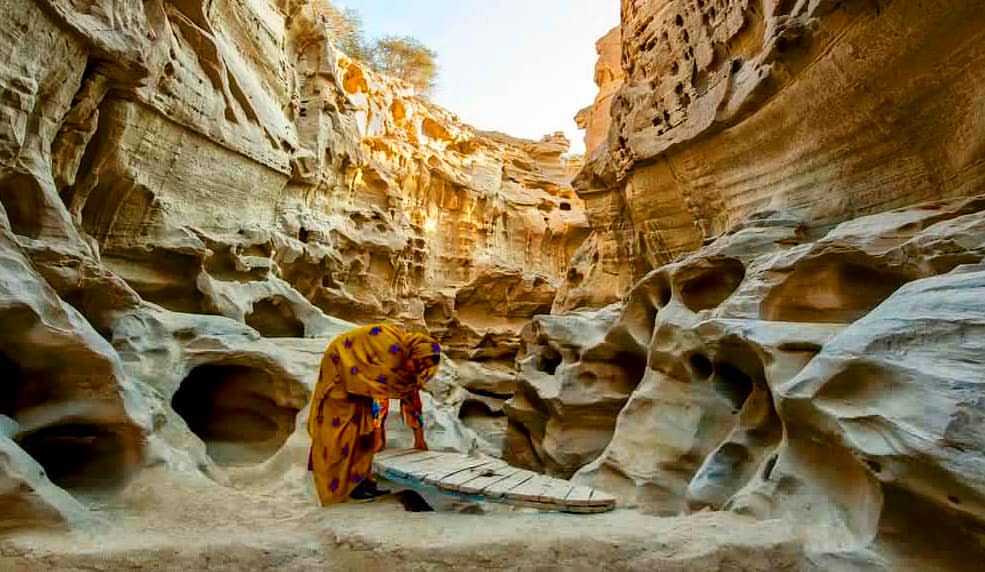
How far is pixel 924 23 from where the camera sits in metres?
4.85

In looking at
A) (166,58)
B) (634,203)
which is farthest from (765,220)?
(166,58)

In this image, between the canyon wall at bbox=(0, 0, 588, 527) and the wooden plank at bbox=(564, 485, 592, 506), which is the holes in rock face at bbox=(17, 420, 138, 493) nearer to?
the canyon wall at bbox=(0, 0, 588, 527)

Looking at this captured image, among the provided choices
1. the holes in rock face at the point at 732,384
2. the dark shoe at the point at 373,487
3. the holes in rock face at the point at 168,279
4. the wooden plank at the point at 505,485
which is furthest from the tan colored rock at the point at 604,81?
the dark shoe at the point at 373,487

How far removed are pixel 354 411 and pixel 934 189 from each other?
260 inches

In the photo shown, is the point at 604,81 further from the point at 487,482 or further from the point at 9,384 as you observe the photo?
the point at 9,384

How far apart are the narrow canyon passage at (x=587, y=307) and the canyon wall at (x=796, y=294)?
2 cm

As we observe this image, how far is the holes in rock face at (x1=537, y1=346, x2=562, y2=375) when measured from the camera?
9.82 metres

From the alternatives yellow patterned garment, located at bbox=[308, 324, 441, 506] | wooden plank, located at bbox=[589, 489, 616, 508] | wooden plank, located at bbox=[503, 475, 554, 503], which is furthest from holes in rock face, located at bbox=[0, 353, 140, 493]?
wooden plank, located at bbox=[589, 489, 616, 508]

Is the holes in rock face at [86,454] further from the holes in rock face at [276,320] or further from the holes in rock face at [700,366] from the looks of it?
the holes in rock face at [700,366]

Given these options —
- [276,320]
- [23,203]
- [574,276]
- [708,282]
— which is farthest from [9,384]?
[574,276]

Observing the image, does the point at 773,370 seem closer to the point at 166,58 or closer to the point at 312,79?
the point at 166,58

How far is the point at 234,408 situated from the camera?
757 cm

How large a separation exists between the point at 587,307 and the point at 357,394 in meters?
9.64

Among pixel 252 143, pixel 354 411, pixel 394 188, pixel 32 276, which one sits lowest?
pixel 354 411
